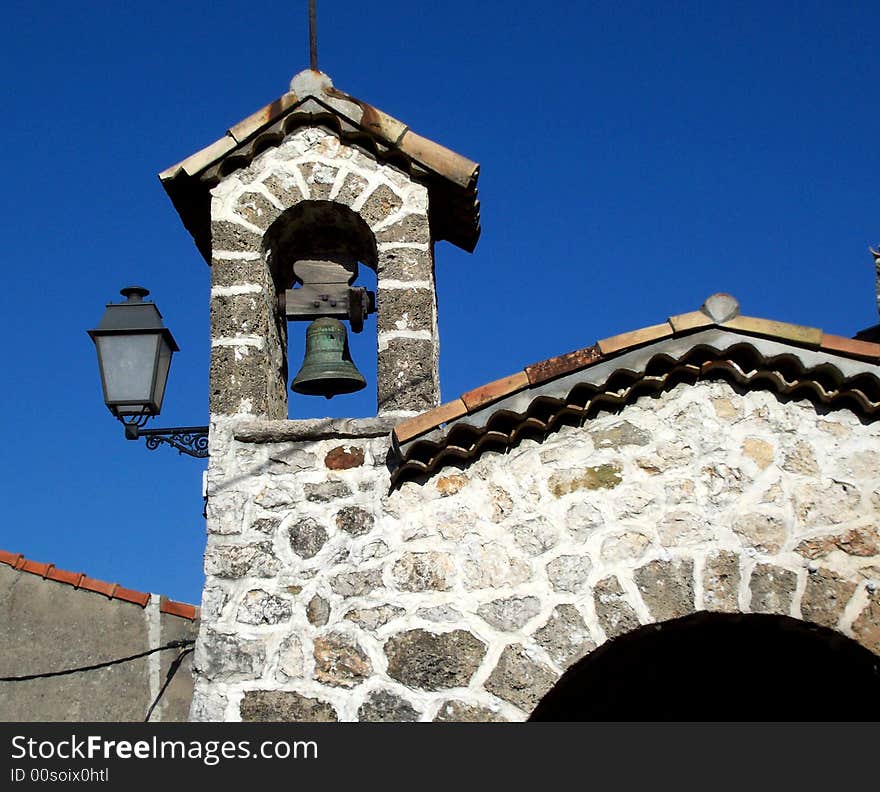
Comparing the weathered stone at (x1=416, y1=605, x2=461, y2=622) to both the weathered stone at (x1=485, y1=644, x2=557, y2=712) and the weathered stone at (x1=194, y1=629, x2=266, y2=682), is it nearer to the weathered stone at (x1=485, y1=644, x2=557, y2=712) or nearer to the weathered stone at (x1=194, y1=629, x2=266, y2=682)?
the weathered stone at (x1=485, y1=644, x2=557, y2=712)

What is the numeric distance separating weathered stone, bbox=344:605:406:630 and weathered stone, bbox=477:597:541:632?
36 cm

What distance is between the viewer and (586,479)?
5.02m

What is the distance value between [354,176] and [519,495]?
1887 millimetres

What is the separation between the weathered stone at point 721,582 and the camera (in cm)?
470

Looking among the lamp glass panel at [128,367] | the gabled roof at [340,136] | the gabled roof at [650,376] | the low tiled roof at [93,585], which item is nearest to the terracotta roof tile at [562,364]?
the gabled roof at [650,376]

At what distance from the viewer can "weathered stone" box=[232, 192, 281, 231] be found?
5.84 meters

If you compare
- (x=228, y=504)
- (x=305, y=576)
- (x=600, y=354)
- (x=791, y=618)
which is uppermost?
(x=600, y=354)

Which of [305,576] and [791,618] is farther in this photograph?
[305,576]

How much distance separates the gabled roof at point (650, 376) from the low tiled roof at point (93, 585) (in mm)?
3320

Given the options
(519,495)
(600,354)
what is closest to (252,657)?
(519,495)

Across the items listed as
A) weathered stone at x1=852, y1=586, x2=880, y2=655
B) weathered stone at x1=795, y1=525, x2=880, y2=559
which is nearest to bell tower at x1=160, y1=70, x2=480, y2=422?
weathered stone at x1=795, y1=525, x2=880, y2=559

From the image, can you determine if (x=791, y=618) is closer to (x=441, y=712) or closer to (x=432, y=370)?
(x=441, y=712)

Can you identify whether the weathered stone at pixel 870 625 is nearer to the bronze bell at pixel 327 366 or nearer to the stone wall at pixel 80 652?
the bronze bell at pixel 327 366

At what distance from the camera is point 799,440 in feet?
16.2
